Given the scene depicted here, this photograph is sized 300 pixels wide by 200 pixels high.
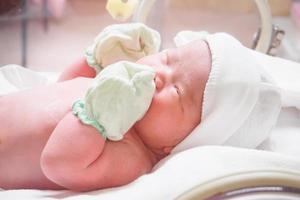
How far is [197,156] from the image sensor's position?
0.95m

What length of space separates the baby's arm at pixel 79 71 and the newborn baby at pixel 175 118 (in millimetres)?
174

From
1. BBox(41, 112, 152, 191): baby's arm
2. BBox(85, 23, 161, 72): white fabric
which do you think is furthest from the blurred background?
BBox(41, 112, 152, 191): baby's arm

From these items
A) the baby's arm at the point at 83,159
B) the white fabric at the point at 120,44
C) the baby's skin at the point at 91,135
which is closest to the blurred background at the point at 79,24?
the white fabric at the point at 120,44

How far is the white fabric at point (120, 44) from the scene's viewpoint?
1.25m

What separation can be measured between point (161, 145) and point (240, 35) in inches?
50.4

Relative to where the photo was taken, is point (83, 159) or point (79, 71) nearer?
point (83, 159)

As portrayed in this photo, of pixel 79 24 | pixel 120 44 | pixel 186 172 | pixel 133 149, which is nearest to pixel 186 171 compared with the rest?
pixel 186 172

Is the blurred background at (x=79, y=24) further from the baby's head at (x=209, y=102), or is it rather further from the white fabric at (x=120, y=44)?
the baby's head at (x=209, y=102)

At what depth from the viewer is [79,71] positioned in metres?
1.29

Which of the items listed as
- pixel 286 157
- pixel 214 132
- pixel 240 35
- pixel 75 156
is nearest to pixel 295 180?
pixel 286 157

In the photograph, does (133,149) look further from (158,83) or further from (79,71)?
(79,71)

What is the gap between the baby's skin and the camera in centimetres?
96

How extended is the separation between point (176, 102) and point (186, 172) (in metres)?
0.19

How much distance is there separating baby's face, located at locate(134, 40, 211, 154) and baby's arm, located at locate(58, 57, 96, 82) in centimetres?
24
